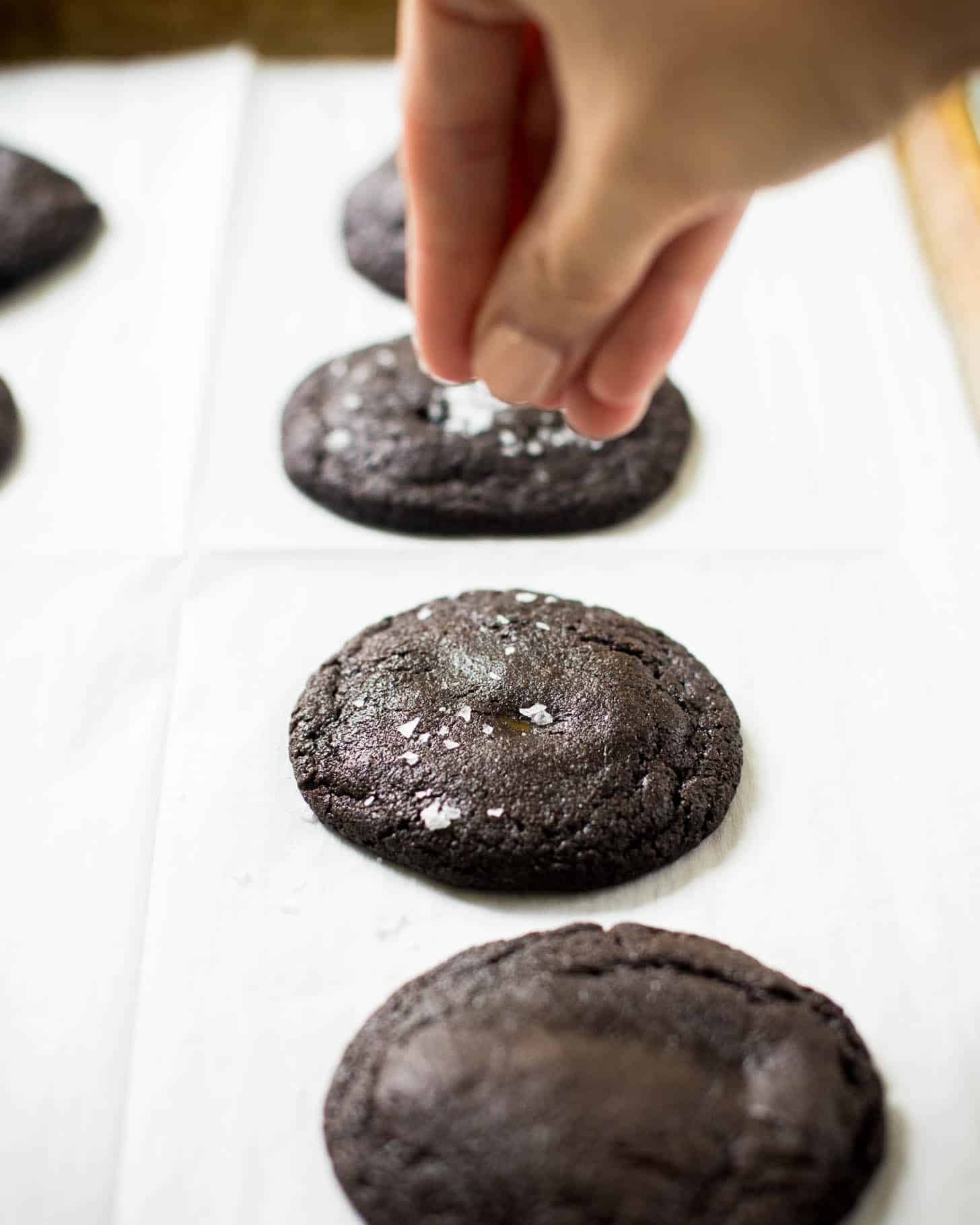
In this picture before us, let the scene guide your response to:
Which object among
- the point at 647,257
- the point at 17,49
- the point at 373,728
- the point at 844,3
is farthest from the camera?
the point at 17,49

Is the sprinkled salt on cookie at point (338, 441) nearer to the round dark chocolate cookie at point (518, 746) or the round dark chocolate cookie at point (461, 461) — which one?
the round dark chocolate cookie at point (461, 461)

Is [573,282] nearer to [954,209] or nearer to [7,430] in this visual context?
[7,430]

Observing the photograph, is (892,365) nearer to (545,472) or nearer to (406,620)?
(545,472)

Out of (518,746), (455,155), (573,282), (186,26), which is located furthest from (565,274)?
(186,26)

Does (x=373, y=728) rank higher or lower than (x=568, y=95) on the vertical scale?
lower

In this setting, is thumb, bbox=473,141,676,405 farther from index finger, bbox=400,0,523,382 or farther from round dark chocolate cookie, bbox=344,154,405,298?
round dark chocolate cookie, bbox=344,154,405,298

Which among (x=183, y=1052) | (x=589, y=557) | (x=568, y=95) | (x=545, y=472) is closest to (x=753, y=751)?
(x=589, y=557)

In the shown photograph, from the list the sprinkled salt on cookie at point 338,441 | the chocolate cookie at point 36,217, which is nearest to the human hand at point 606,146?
the sprinkled salt on cookie at point 338,441
